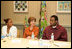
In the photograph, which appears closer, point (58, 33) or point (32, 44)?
point (32, 44)

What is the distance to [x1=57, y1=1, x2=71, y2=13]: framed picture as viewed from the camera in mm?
3555

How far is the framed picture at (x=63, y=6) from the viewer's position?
355cm

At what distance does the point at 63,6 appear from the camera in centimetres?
358

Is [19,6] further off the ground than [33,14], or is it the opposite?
[19,6]

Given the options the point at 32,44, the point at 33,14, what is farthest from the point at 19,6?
the point at 32,44

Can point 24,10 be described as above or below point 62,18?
above

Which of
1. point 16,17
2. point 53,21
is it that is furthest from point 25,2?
point 53,21

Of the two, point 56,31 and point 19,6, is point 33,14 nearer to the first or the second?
point 19,6

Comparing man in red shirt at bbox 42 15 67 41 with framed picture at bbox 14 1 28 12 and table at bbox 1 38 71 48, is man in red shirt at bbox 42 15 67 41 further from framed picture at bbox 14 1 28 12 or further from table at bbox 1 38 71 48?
framed picture at bbox 14 1 28 12

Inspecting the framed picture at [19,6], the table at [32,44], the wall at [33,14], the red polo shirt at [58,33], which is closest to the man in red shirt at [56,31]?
the red polo shirt at [58,33]

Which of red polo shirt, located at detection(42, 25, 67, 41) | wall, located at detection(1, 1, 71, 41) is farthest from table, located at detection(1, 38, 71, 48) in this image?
wall, located at detection(1, 1, 71, 41)

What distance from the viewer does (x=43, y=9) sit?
3451 millimetres

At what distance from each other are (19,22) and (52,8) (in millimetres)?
1091

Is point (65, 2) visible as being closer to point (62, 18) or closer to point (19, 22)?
point (62, 18)
